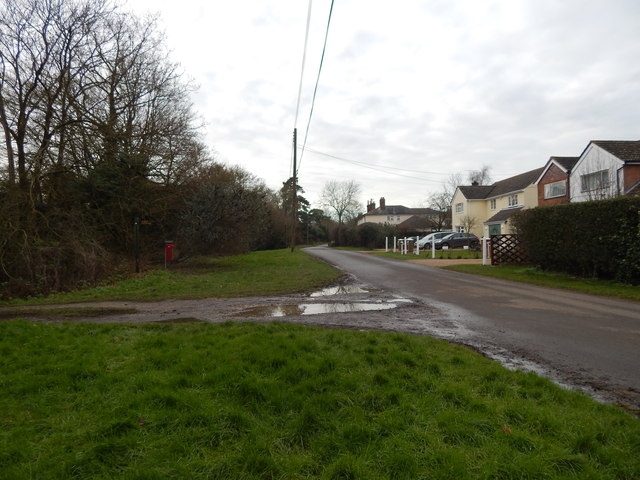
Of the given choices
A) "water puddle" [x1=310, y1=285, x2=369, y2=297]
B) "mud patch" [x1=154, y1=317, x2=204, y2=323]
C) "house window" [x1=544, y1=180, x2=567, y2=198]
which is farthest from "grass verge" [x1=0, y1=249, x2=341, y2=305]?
"house window" [x1=544, y1=180, x2=567, y2=198]

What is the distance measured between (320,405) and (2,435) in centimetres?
253

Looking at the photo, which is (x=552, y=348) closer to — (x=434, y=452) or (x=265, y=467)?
(x=434, y=452)

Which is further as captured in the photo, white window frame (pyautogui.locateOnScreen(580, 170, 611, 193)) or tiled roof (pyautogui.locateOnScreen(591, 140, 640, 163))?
white window frame (pyautogui.locateOnScreen(580, 170, 611, 193))

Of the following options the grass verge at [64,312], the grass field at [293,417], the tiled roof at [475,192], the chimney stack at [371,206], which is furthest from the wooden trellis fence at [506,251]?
the chimney stack at [371,206]

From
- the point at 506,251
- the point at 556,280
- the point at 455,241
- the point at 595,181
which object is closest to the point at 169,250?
the point at 556,280

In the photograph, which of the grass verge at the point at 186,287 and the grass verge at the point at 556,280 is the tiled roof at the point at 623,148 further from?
the grass verge at the point at 186,287

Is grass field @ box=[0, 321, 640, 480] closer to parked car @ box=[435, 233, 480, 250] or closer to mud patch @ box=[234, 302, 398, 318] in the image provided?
mud patch @ box=[234, 302, 398, 318]

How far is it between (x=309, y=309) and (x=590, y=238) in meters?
10.3

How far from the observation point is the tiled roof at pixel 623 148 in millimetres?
23625

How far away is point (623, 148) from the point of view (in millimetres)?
24719

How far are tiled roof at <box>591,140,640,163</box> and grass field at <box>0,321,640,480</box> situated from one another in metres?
26.1

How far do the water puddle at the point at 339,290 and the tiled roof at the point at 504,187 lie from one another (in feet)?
109

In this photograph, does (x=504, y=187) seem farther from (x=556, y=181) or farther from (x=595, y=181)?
(x=595, y=181)

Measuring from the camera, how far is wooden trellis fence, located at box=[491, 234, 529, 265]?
62.5 feet
